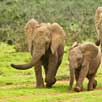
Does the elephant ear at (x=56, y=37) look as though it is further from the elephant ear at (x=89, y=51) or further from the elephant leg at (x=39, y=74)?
the elephant ear at (x=89, y=51)

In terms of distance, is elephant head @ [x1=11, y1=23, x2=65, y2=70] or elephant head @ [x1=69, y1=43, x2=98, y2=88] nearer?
elephant head @ [x1=69, y1=43, x2=98, y2=88]

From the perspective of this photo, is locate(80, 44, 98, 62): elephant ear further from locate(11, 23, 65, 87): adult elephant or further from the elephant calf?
locate(11, 23, 65, 87): adult elephant

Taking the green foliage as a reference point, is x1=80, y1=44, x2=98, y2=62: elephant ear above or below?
above

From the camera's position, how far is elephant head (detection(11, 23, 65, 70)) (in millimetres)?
15867

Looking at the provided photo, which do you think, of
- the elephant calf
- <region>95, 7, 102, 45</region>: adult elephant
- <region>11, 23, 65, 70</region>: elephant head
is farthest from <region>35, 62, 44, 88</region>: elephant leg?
<region>95, 7, 102, 45</region>: adult elephant

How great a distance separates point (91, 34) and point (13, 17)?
12857 millimetres

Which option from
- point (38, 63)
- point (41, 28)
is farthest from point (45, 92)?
point (41, 28)

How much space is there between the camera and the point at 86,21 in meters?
64.9

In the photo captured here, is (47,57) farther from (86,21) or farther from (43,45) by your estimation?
(86,21)

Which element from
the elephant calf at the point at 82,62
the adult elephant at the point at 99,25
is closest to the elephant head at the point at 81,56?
the elephant calf at the point at 82,62

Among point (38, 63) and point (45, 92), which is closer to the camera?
point (45, 92)

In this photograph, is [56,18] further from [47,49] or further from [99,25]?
[47,49]

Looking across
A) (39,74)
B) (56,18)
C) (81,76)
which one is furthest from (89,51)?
(56,18)

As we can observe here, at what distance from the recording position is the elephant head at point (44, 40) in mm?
A: 15867
